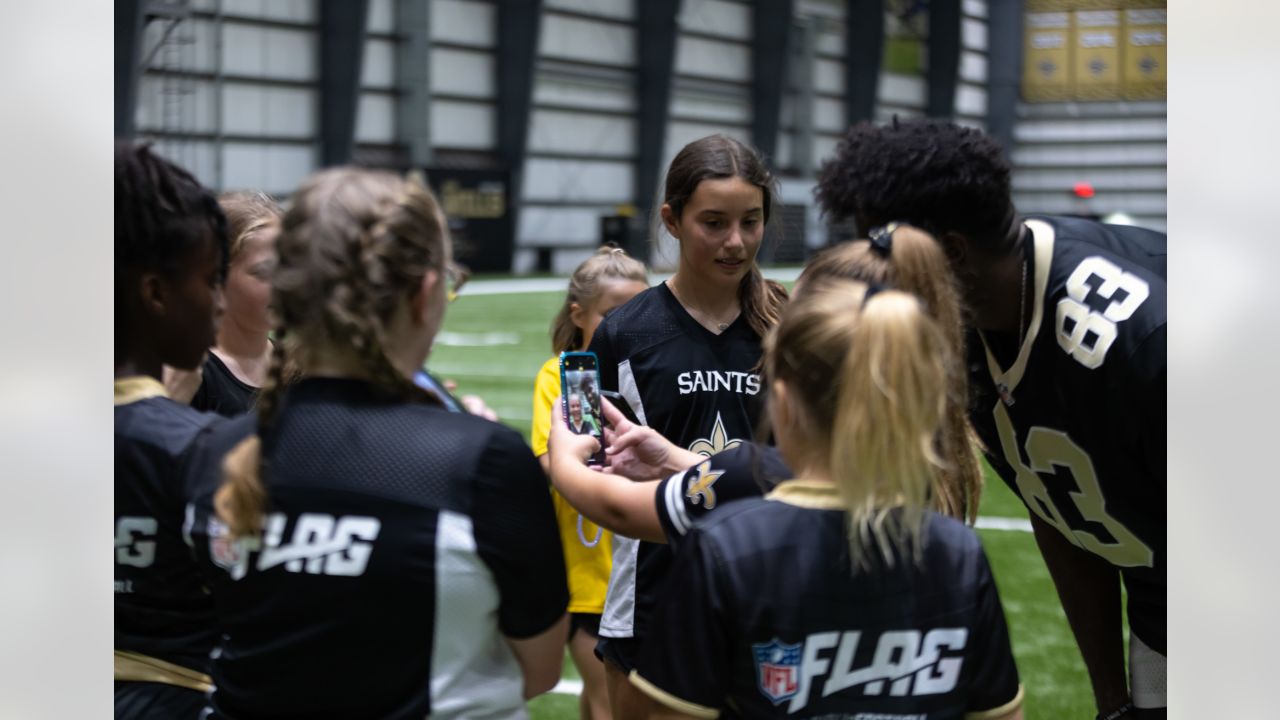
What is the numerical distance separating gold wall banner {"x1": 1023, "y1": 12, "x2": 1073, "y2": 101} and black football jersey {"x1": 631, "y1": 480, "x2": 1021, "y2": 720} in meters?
13.5

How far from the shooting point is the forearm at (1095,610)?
3.09 m

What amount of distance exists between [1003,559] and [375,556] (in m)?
6.07

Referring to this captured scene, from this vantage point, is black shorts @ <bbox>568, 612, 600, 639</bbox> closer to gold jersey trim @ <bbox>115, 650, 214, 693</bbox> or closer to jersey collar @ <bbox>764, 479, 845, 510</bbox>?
gold jersey trim @ <bbox>115, 650, 214, 693</bbox>

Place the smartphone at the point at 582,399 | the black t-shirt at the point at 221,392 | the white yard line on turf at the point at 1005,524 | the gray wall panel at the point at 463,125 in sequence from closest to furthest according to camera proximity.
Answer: the smartphone at the point at 582,399, the black t-shirt at the point at 221,392, the white yard line on turf at the point at 1005,524, the gray wall panel at the point at 463,125

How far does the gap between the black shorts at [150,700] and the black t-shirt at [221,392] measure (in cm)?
78

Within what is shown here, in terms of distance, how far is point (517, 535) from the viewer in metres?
1.76

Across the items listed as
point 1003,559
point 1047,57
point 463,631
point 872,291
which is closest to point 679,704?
point 463,631

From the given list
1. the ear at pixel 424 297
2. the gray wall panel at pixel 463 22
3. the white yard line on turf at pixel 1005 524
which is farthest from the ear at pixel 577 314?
the gray wall panel at pixel 463 22

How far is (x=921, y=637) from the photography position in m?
1.80

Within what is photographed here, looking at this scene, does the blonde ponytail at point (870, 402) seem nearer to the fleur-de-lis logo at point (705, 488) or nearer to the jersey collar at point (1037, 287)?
the fleur-de-lis logo at point (705, 488)

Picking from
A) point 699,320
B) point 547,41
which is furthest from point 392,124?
point 699,320

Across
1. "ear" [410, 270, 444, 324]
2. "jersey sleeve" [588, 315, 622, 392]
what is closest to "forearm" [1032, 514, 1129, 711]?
"jersey sleeve" [588, 315, 622, 392]

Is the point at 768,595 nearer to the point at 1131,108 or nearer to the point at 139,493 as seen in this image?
the point at 139,493

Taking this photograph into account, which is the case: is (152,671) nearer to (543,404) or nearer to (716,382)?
(716,382)
